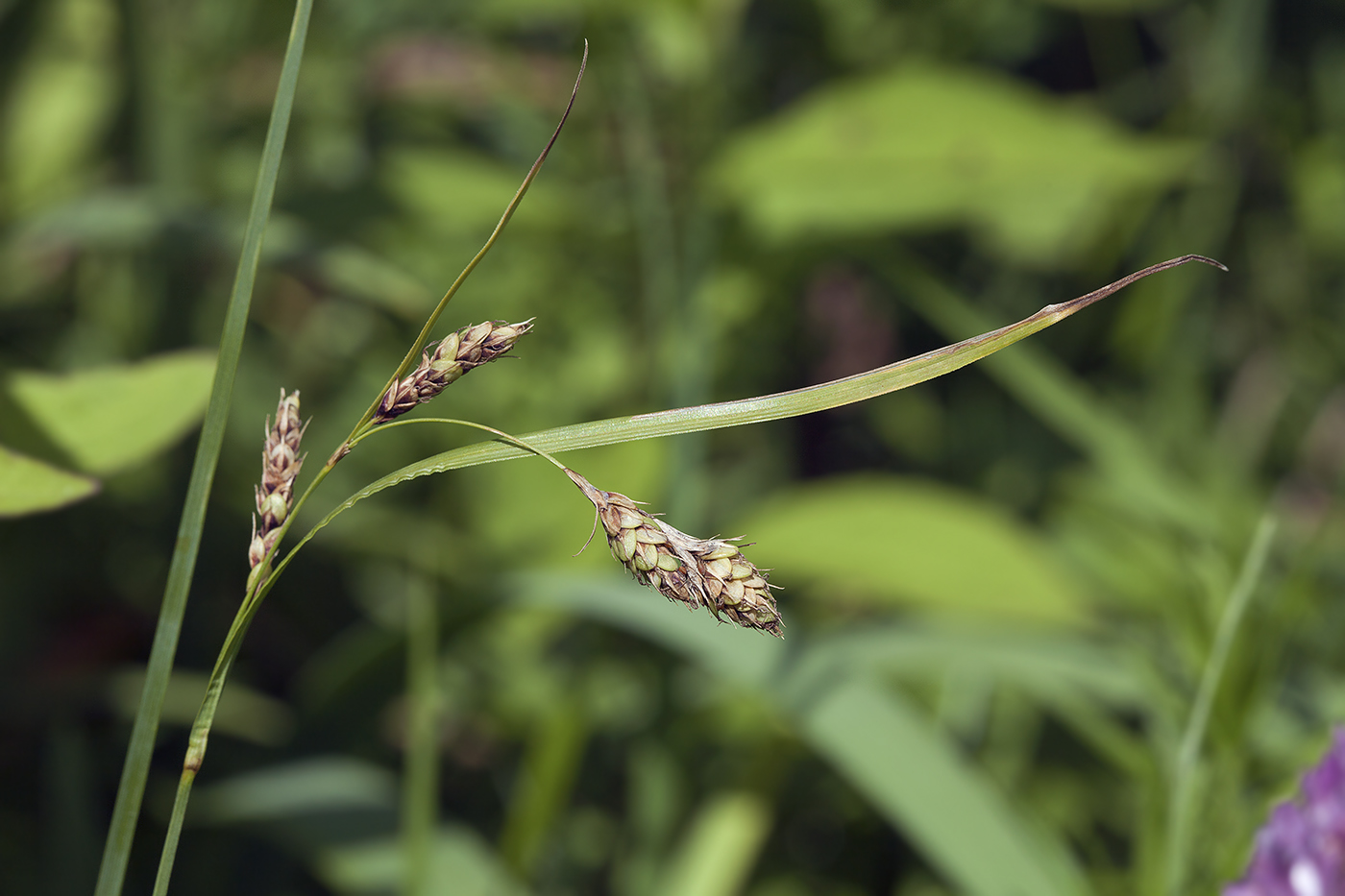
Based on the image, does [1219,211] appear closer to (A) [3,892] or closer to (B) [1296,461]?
(B) [1296,461]

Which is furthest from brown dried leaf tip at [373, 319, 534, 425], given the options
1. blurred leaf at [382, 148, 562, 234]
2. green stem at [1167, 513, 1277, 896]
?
blurred leaf at [382, 148, 562, 234]

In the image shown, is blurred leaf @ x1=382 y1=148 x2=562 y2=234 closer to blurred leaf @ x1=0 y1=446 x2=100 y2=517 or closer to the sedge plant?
blurred leaf @ x1=0 y1=446 x2=100 y2=517

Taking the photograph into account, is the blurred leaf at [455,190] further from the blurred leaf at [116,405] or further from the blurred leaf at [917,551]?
the blurred leaf at [116,405]

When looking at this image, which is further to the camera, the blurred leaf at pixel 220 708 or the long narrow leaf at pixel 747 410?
the blurred leaf at pixel 220 708

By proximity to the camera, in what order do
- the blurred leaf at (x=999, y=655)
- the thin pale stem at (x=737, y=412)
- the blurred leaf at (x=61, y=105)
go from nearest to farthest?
the thin pale stem at (x=737, y=412) → the blurred leaf at (x=999, y=655) → the blurred leaf at (x=61, y=105)

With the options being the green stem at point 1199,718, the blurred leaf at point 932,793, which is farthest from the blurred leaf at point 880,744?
the green stem at point 1199,718
